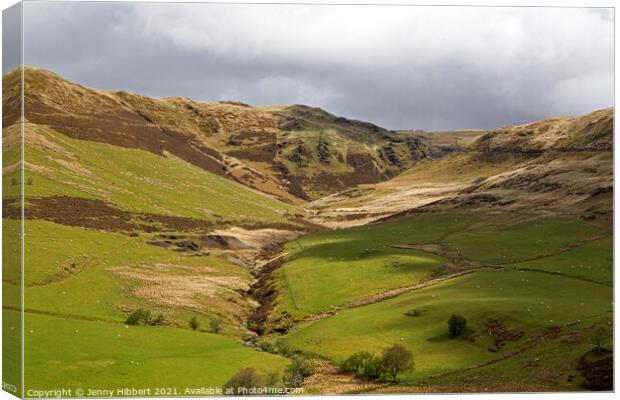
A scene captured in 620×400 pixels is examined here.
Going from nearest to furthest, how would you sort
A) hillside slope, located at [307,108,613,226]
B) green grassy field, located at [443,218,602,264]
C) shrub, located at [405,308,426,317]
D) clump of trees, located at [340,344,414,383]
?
1. clump of trees, located at [340,344,414,383]
2. shrub, located at [405,308,426,317]
3. green grassy field, located at [443,218,602,264]
4. hillside slope, located at [307,108,613,226]

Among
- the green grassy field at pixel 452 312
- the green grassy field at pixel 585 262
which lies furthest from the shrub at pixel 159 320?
the green grassy field at pixel 585 262

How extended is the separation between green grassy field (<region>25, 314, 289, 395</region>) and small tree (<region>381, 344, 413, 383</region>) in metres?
8.55

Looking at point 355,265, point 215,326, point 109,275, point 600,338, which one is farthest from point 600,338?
point 109,275

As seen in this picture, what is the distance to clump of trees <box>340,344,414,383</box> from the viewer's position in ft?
161

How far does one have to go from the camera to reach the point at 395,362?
4922cm

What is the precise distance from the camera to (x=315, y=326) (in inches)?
2653

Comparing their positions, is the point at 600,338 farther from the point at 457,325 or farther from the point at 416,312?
the point at 416,312

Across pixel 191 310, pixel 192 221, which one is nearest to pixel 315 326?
pixel 191 310

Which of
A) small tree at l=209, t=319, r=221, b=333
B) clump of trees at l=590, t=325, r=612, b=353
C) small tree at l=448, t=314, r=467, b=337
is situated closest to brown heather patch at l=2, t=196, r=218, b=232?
small tree at l=209, t=319, r=221, b=333

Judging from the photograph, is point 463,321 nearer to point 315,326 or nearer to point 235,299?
point 315,326

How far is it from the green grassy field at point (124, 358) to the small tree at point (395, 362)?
337 inches

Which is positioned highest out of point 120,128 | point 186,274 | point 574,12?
point 120,128

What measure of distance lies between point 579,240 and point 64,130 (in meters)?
116

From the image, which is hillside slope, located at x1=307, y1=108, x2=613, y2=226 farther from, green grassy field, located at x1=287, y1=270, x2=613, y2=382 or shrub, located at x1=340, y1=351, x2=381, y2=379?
shrub, located at x1=340, y1=351, x2=381, y2=379
